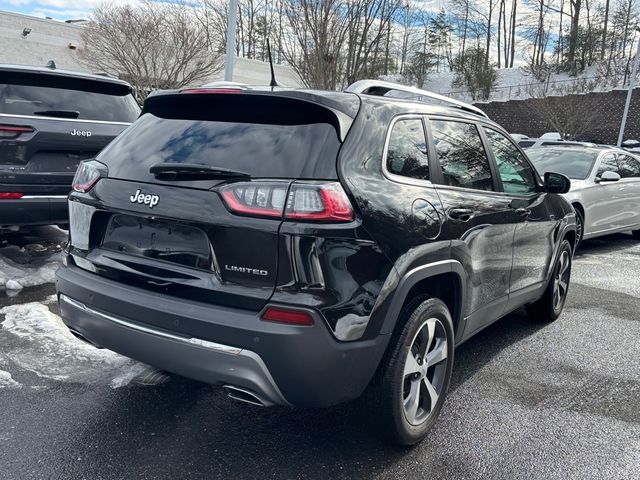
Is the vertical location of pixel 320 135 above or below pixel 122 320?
above

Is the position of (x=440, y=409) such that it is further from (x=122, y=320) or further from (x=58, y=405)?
(x=58, y=405)

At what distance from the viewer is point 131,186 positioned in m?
2.67

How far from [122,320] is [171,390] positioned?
101 cm

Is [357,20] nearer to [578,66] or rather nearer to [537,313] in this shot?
[537,313]

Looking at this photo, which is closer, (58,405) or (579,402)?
(58,405)

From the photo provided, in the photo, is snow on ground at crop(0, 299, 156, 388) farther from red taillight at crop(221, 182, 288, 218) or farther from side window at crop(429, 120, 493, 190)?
side window at crop(429, 120, 493, 190)

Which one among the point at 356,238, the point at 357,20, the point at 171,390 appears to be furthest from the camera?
the point at 357,20

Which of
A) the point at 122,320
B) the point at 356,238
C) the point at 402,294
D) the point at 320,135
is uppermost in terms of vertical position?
the point at 320,135

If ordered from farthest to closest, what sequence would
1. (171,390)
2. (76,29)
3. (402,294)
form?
(76,29)
(171,390)
(402,294)

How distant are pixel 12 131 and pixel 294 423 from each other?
370cm

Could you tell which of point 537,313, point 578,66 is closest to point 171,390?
point 537,313

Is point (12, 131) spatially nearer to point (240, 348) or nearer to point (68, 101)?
point (68, 101)

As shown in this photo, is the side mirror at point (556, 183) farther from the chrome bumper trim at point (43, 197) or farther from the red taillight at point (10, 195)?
the red taillight at point (10, 195)

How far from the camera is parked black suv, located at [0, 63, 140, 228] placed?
496 centimetres
